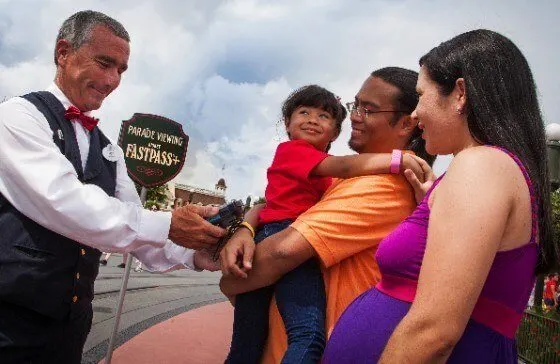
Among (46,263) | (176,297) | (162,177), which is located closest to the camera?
(46,263)

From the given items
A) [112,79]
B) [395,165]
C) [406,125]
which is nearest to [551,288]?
[406,125]

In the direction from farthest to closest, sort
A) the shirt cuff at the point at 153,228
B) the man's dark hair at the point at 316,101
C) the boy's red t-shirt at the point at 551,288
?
the boy's red t-shirt at the point at 551,288
the man's dark hair at the point at 316,101
the shirt cuff at the point at 153,228

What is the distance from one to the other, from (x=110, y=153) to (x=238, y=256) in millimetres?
983

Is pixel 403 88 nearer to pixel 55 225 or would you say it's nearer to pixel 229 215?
pixel 229 215

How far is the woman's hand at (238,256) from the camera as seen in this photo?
1635mm

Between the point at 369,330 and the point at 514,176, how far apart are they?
557 mm

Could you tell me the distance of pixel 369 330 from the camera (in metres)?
1.26

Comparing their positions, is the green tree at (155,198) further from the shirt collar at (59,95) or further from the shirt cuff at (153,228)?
the shirt cuff at (153,228)

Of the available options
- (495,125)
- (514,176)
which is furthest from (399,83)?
(514,176)

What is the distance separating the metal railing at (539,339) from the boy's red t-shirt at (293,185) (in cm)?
560

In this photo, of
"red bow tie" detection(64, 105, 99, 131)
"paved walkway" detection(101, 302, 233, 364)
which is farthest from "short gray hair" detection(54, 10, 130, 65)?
"paved walkway" detection(101, 302, 233, 364)

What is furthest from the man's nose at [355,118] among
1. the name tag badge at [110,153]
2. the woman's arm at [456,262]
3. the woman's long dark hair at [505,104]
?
the name tag badge at [110,153]

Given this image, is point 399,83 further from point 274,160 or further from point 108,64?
point 108,64

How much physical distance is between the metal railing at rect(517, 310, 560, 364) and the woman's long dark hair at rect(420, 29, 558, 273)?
5.82 m
